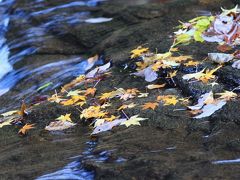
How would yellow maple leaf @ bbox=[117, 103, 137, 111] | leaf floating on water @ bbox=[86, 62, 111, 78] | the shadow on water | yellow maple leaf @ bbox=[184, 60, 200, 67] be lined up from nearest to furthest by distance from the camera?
1. yellow maple leaf @ bbox=[117, 103, 137, 111]
2. yellow maple leaf @ bbox=[184, 60, 200, 67]
3. leaf floating on water @ bbox=[86, 62, 111, 78]
4. the shadow on water

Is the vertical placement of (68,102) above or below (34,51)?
above

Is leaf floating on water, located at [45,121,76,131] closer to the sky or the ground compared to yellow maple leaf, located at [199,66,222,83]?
closer to the ground

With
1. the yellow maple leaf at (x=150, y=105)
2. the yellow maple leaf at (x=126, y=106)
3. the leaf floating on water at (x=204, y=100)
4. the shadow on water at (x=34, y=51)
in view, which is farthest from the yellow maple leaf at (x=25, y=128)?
the leaf floating on water at (x=204, y=100)

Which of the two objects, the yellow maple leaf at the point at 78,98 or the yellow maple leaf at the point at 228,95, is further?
the yellow maple leaf at the point at 78,98

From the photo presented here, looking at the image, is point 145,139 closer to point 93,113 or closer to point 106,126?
point 106,126

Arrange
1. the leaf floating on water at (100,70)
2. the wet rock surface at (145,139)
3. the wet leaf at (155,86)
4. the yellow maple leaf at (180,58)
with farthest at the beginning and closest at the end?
the leaf floating on water at (100,70) → the yellow maple leaf at (180,58) → the wet leaf at (155,86) → the wet rock surface at (145,139)

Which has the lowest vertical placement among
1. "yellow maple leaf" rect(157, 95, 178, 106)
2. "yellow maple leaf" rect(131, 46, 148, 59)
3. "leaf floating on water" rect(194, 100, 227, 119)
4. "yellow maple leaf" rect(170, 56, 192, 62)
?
"yellow maple leaf" rect(157, 95, 178, 106)

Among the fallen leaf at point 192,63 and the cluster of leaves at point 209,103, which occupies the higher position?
the fallen leaf at point 192,63

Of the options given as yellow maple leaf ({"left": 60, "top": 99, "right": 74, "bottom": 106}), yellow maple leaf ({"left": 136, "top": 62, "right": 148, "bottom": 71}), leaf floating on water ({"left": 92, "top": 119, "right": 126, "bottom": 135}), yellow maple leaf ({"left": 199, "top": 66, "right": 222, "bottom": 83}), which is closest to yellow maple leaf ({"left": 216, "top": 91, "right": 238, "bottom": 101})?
yellow maple leaf ({"left": 199, "top": 66, "right": 222, "bottom": 83})

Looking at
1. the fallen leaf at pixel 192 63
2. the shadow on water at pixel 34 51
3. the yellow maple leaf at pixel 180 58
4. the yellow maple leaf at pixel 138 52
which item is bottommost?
the shadow on water at pixel 34 51

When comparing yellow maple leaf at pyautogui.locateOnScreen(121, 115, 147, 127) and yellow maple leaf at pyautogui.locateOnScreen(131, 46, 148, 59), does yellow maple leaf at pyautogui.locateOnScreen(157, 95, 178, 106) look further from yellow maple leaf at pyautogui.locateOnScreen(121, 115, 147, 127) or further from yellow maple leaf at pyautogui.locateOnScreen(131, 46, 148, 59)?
yellow maple leaf at pyautogui.locateOnScreen(131, 46, 148, 59)

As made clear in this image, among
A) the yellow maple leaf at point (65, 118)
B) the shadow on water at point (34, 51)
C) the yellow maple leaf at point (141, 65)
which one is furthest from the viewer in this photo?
the shadow on water at point (34, 51)

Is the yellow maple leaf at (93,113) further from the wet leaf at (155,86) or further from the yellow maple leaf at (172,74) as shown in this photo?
the yellow maple leaf at (172,74)

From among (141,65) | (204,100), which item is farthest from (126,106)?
(141,65)
